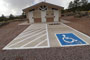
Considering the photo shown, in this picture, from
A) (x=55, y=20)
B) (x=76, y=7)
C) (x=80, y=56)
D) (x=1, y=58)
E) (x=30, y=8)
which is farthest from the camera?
(x=76, y=7)

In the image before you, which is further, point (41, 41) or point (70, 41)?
point (41, 41)

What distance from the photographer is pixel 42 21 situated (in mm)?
14719

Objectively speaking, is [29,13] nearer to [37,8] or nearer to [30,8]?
[30,8]

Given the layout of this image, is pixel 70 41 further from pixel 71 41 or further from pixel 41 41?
pixel 41 41

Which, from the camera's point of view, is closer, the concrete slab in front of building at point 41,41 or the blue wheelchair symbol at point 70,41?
the concrete slab in front of building at point 41,41

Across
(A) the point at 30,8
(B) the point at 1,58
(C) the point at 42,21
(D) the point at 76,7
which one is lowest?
(B) the point at 1,58

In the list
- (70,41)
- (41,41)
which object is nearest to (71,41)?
(70,41)

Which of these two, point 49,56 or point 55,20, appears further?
point 55,20

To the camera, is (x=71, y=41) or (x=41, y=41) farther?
(x=41, y=41)

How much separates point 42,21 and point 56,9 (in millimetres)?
4112

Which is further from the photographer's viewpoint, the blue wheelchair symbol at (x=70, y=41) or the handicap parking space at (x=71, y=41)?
the blue wheelchair symbol at (x=70, y=41)

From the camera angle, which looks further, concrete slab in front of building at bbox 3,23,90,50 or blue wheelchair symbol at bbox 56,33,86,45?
blue wheelchair symbol at bbox 56,33,86,45

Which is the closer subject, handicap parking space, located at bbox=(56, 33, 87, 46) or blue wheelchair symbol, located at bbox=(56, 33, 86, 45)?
handicap parking space, located at bbox=(56, 33, 87, 46)

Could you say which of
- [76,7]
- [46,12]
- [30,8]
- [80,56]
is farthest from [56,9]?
[76,7]
